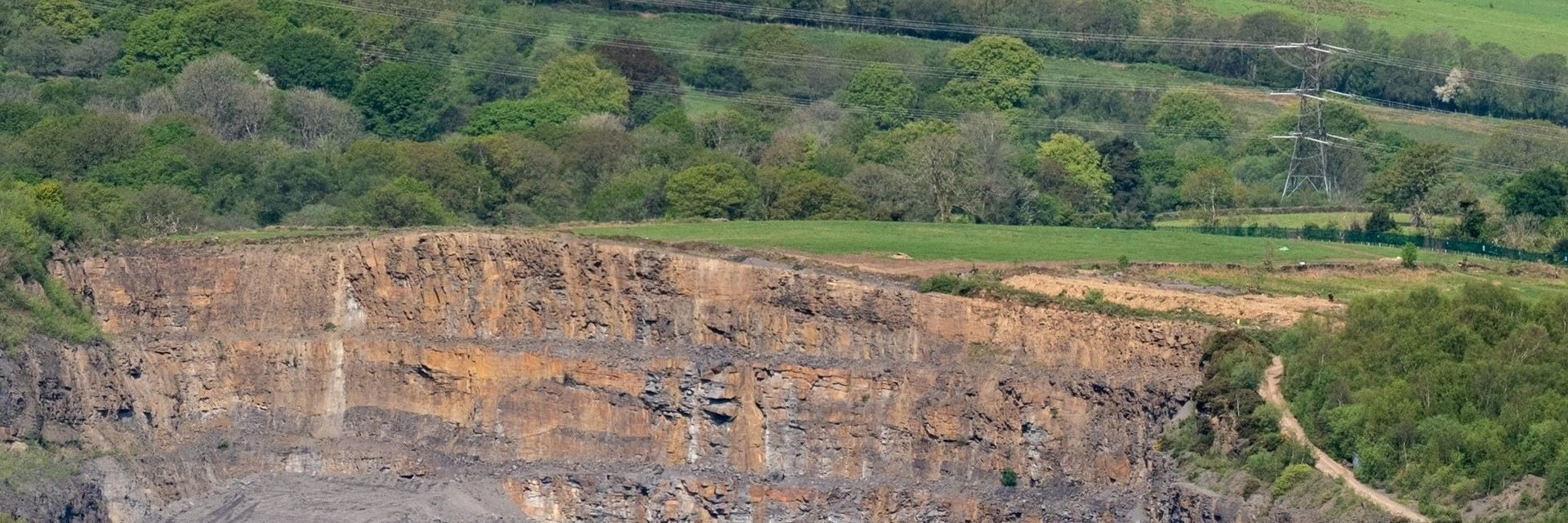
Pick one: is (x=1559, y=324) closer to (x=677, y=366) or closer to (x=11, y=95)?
(x=677, y=366)

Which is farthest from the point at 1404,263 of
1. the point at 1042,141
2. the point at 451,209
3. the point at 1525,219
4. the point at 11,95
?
the point at 11,95

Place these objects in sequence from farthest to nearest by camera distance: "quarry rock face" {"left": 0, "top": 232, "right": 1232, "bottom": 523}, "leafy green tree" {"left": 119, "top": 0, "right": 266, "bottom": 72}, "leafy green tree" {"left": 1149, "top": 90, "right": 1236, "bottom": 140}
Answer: "leafy green tree" {"left": 1149, "top": 90, "right": 1236, "bottom": 140}
"leafy green tree" {"left": 119, "top": 0, "right": 266, "bottom": 72}
"quarry rock face" {"left": 0, "top": 232, "right": 1232, "bottom": 523}

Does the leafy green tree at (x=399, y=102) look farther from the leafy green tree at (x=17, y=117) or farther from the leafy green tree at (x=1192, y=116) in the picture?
the leafy green tree at (x=1192, y=116)

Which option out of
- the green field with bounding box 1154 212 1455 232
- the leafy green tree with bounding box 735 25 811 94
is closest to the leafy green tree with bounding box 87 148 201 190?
the green field with bounding box 1154 212 1455 232

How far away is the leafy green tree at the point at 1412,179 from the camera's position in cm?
14262

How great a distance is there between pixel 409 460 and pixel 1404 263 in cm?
3040

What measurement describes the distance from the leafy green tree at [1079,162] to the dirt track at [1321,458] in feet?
164

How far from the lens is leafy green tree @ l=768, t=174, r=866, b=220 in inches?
5369

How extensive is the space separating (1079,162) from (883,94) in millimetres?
17330

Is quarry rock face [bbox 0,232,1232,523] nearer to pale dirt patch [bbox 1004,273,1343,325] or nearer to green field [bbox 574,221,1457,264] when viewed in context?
pale dirt patch [bbox 1004,273,1343,325]

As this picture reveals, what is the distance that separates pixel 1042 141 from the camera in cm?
17050

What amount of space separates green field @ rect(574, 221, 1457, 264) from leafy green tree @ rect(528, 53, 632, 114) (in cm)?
3910

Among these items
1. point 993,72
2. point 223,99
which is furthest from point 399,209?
point 993,72

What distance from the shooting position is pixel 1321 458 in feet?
319
